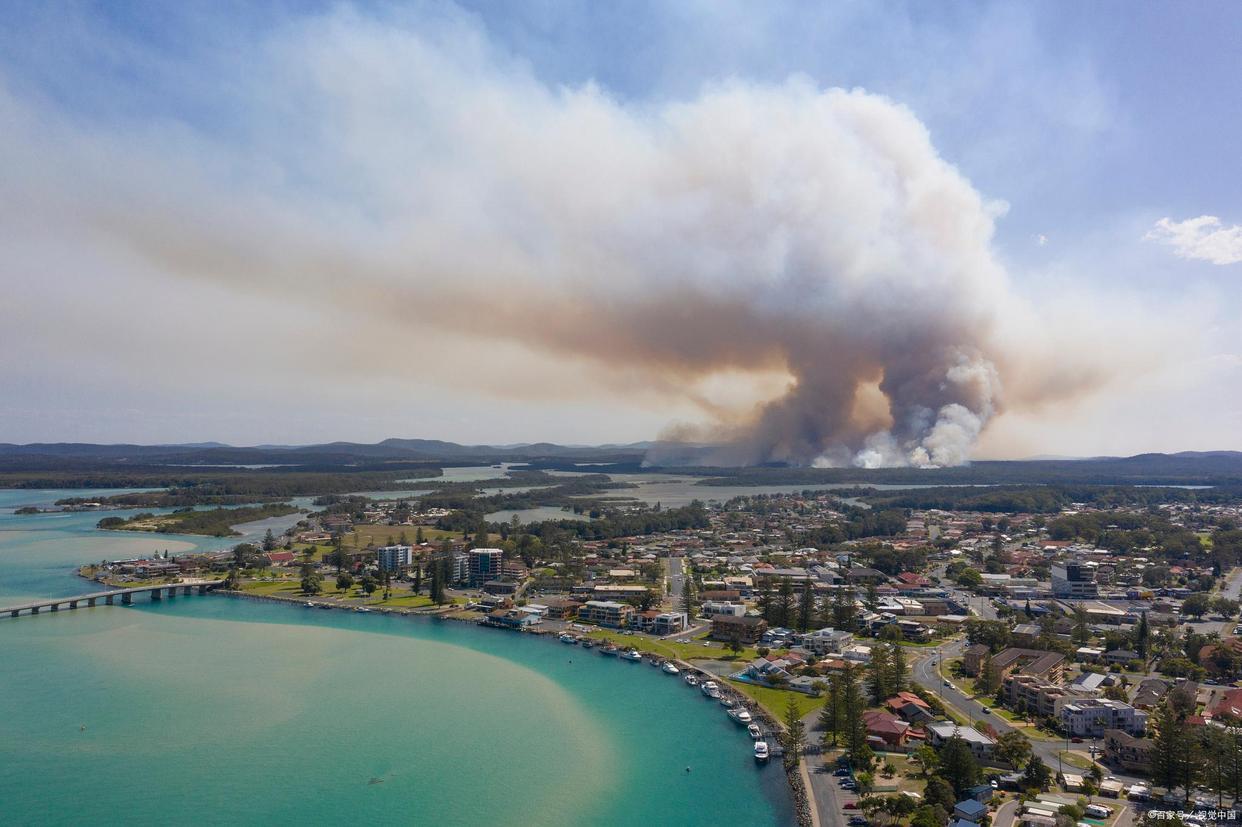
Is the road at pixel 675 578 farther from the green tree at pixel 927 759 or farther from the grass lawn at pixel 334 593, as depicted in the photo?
the green tree at pixel 927 759

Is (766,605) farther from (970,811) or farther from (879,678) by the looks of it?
(970,811)

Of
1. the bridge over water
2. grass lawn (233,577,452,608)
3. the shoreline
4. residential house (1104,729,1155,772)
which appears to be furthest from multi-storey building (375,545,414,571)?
residential house (1104,729,1155,772)

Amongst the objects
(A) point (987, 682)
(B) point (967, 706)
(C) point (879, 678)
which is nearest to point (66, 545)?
(C) point (879, 678)

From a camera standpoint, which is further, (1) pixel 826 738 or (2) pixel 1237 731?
(1) pixel 826 738

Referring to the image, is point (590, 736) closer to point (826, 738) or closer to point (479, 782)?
point (479, 782)

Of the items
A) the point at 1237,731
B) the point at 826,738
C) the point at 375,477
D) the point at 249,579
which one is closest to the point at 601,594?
the point at 826,738

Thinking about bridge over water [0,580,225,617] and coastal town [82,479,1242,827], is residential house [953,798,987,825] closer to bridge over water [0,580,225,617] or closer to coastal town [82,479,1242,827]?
coastal town [82,479,1242,827]

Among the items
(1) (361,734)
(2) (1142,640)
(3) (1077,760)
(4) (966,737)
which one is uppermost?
(2) (1142,640)
